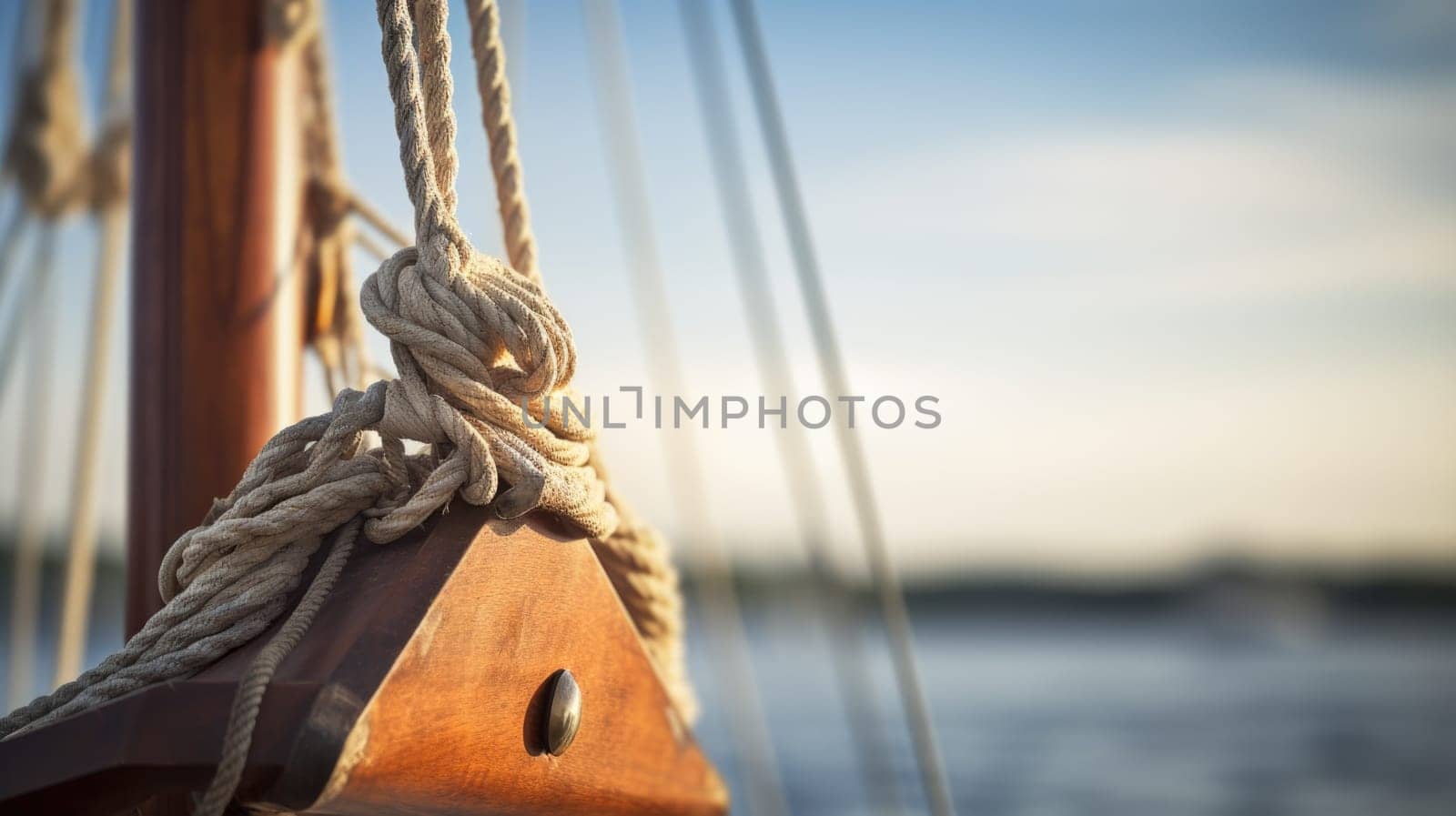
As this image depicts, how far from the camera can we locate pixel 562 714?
2.20 feet

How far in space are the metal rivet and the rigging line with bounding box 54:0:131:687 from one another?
4.36ft

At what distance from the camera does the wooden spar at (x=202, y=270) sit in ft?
3.12

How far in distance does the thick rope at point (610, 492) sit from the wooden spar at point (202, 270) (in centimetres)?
33

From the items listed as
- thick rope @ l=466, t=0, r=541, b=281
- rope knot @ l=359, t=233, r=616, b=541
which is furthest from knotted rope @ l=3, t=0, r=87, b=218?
rope knot @ l=359, t=233, r=616, b=541

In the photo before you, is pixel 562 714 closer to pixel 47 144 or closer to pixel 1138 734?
pixel 47 144

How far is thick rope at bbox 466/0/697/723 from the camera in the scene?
794 millimetres

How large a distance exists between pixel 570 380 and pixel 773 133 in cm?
123

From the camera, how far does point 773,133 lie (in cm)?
186

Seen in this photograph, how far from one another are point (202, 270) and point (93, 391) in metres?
0.99

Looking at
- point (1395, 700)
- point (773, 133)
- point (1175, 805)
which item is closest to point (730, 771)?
point (1175, 805)

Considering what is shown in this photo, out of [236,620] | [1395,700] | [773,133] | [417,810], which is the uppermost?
[773,133]

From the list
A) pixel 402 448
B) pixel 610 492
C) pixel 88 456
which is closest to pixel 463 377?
pixel 402 448

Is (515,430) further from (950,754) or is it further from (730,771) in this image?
(950,754)

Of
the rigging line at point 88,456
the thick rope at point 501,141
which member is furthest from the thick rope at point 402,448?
the rigging line at point 88,456
